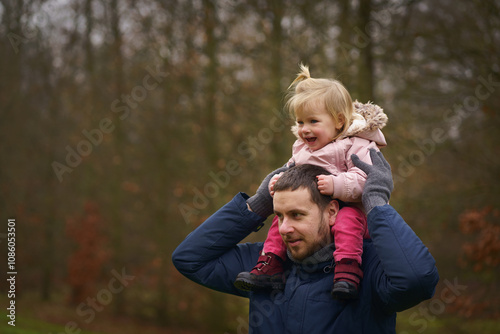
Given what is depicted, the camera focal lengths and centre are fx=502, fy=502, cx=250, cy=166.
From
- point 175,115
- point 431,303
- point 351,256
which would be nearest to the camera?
point 351,256

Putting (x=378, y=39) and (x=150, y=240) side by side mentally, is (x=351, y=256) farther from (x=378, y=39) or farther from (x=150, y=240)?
(x=150, y=240)

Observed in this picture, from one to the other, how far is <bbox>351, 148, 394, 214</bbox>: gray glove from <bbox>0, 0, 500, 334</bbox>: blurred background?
536 cm

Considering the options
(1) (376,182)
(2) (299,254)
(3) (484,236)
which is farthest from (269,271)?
(3) (484,236)

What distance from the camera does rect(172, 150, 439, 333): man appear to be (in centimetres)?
222

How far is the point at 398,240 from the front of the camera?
2.25 metres

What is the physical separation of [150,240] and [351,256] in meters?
14.9

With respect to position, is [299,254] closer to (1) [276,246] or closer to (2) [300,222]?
(2) [300,222]

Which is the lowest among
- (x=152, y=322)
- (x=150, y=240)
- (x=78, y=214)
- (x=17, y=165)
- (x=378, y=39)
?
(x=152, y=322)

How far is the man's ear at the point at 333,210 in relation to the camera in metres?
2.61

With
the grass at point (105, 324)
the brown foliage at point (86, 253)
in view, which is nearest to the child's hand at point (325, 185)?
the grass at point (105, 324)

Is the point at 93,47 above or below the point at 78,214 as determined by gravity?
above

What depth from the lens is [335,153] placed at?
9.16ft

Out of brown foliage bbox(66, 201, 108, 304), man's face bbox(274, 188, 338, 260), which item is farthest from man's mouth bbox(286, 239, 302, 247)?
brown foliage bbox(66, 201, 108, 304)

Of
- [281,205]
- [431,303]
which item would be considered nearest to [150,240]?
[431,303]
